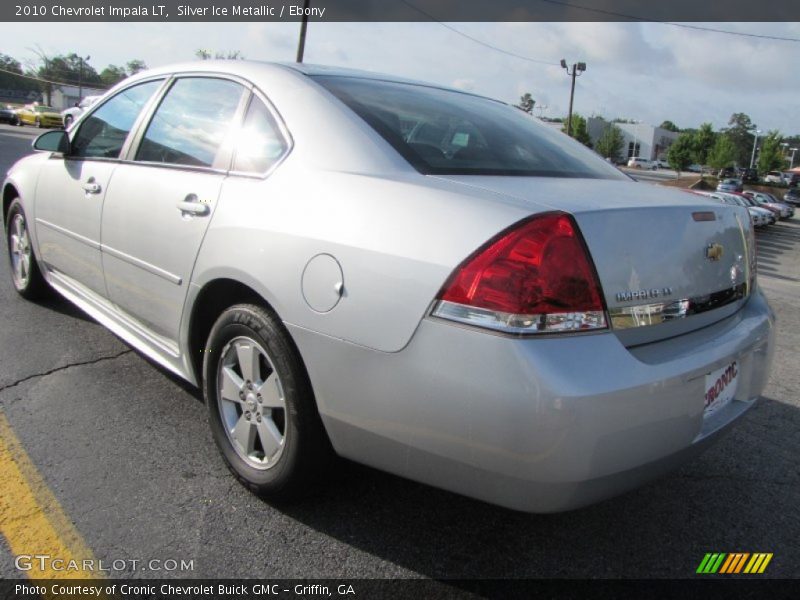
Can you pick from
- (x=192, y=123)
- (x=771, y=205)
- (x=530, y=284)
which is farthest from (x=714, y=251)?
(x=771, y=205)

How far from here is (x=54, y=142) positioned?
12.2 feet

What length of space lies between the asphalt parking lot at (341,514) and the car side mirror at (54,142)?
1.32m

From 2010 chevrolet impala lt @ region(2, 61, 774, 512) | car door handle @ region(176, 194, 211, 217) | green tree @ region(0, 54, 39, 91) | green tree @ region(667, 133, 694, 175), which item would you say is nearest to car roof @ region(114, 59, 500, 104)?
2010 chevrolet impala lt @ region(2, 61, 774, 512)

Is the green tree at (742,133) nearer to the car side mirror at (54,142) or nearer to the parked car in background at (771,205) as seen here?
the parked car in background at (771,205)

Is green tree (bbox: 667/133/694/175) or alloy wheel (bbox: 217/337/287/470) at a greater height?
green tree (bbox: 667/133/694/175)

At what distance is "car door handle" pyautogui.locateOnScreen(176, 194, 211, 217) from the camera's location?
248 cm

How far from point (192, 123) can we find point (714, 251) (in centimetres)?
218

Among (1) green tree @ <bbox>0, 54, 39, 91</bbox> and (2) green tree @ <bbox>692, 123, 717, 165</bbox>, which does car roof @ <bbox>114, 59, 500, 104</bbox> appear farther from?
(1) green tree @ <bbox>0, 54, 39, 91</bbox>

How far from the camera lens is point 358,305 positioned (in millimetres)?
1887

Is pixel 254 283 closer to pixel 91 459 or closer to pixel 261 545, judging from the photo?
pixel 261 545

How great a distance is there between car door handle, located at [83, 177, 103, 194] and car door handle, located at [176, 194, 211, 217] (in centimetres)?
91

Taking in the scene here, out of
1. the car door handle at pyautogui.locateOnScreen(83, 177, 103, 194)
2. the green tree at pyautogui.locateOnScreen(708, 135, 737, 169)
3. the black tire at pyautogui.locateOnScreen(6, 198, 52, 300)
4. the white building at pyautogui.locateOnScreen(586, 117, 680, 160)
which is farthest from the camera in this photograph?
the white building at pyautogui.locateOnScreen(586, 117, 680, 160)

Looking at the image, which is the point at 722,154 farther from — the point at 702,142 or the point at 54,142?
the point at 54,142

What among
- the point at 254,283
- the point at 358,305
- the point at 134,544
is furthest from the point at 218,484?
the point at 358,305
